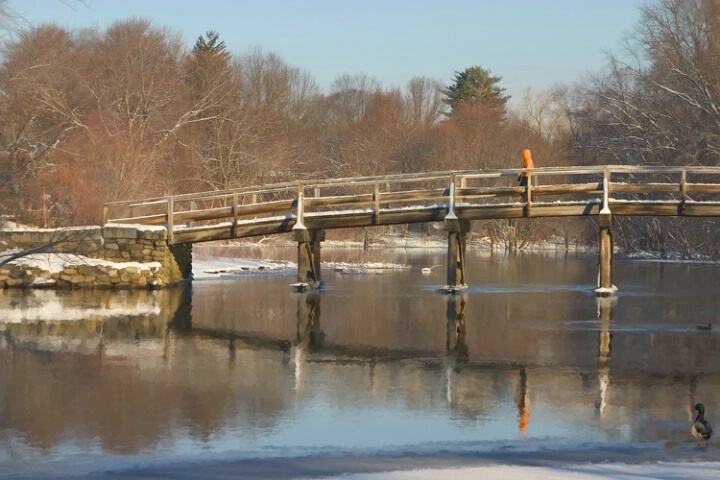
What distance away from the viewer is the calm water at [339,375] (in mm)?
10945

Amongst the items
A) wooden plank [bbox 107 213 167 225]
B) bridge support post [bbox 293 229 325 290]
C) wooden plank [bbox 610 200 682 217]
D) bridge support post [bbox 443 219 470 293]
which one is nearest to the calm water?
bridge support post [bbox 443 219 470 293]

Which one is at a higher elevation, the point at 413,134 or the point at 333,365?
the point at 413,134

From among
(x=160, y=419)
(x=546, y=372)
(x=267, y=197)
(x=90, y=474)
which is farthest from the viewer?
(x=267, y=197)

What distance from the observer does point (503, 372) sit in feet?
50.2

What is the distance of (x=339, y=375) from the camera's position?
15.0 m

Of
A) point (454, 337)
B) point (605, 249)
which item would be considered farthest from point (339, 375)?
point (605, 249)

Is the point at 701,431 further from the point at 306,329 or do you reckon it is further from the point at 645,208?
the point at 645,208

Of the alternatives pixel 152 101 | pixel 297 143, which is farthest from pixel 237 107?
pixel 152 101

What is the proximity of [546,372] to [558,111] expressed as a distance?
92408mm

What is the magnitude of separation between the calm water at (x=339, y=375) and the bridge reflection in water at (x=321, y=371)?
0.04m

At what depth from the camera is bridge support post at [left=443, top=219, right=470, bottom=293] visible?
2816 cm

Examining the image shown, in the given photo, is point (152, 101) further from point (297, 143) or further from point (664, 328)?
point (664, 328)

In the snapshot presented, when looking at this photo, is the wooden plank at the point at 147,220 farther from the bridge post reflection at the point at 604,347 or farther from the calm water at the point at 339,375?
the bridge post reflection at the point at 604,347

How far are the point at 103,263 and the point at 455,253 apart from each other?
29.1ft
